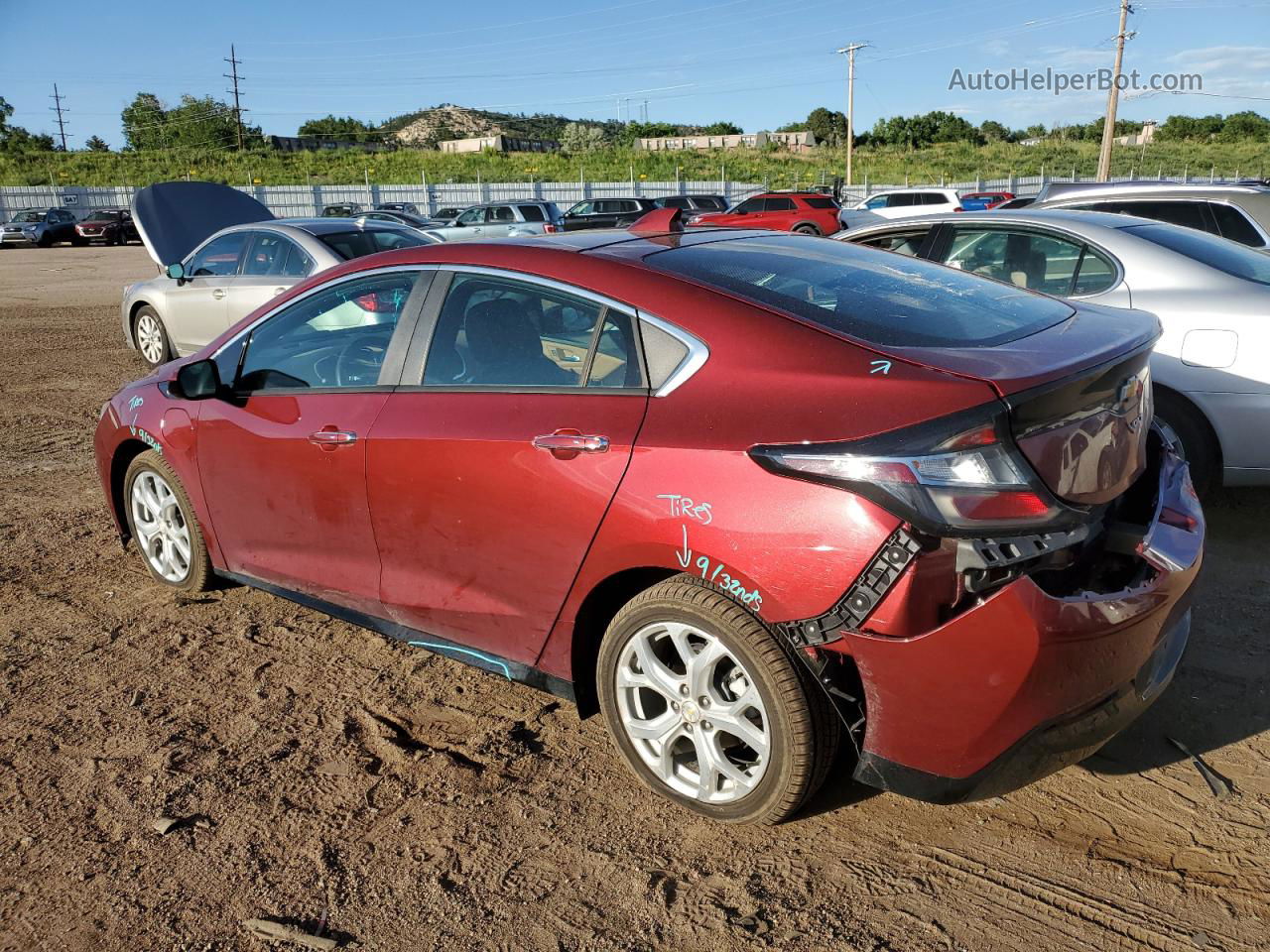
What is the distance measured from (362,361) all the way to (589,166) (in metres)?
61.2

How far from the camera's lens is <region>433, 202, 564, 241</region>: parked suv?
973 inches

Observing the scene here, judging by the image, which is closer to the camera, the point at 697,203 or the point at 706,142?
the point at 697,203

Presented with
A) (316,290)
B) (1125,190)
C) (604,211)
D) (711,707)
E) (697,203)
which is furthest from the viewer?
(697,203)

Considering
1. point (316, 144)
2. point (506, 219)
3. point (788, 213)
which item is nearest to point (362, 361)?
point (506, 219)

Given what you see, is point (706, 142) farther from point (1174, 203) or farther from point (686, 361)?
point (686, 361)

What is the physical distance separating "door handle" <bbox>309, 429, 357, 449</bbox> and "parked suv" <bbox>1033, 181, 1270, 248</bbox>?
7296mm

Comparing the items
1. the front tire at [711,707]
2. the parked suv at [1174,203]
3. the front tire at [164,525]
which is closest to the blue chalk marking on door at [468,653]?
the front tire at [711,707]

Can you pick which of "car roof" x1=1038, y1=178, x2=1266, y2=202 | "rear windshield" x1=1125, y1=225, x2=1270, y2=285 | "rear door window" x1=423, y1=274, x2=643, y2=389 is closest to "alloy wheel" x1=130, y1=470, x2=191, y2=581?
"rear door window" x1=423, y1=274, x2=643, y2=389

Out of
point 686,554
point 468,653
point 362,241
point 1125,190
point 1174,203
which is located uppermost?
point 1125,190

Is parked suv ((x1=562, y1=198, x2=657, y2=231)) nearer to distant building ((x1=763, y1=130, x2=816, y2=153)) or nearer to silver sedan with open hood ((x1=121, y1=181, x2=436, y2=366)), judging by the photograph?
silver sedan with open hood ((x1=121, y1=181, x2=436, y2=366))

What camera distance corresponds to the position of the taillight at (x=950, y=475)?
2232 mm

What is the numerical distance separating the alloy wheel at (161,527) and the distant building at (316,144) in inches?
3094

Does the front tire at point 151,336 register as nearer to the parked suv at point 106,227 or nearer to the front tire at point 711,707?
the front tire at point 711,707

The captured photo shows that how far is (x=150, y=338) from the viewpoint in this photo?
10.5m
